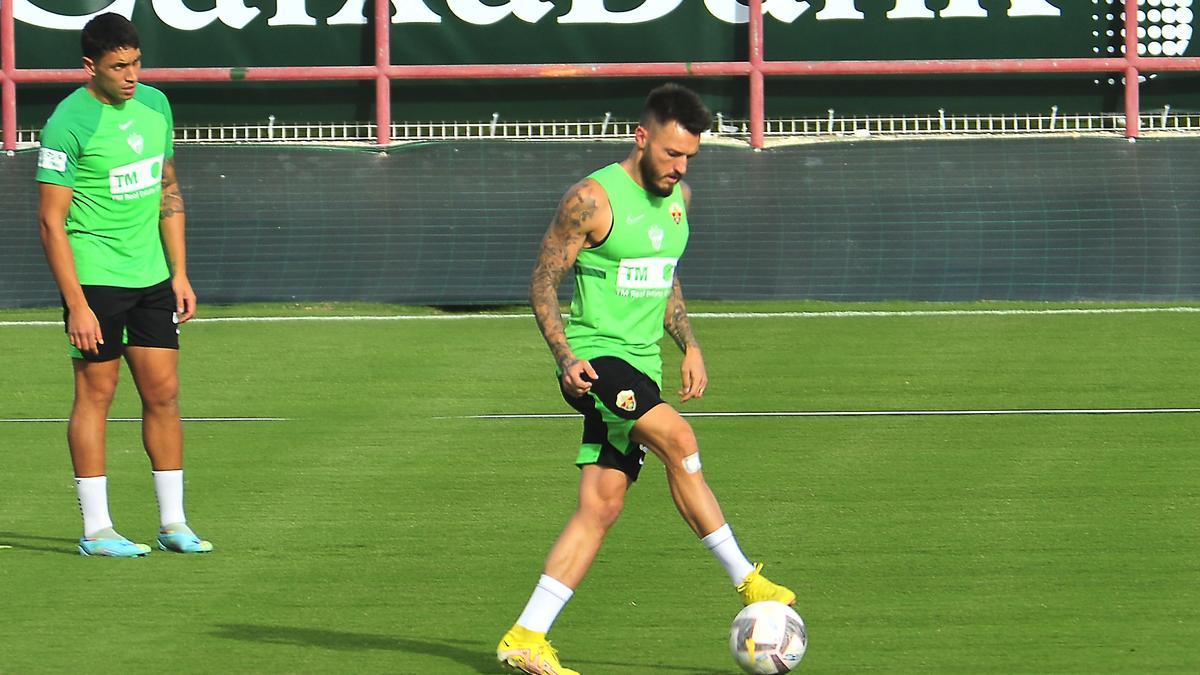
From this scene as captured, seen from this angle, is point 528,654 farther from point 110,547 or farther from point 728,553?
point 110,547

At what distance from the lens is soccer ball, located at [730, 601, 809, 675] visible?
239 inches

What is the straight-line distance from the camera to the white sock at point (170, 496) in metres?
8.38

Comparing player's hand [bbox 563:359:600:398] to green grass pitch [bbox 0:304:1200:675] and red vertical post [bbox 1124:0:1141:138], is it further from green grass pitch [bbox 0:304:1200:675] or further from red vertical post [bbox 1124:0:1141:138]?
red vertical post [bbox 1124:0:1141:138]

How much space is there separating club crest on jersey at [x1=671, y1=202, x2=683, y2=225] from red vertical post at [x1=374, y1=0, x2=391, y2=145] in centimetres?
1299

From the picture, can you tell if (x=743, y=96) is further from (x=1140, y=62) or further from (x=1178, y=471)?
(x=1178, y=471)

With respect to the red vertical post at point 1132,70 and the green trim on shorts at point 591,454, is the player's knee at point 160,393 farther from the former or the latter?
the red vertical post at point 1132,70

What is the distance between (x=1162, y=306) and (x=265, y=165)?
7585mm

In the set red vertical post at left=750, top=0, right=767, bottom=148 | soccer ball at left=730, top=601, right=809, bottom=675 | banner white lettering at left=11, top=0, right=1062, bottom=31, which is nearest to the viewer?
soccer ball at left=730, top=601, right=809, bottom=675

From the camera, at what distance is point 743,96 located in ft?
64.5

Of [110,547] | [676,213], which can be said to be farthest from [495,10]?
[676,213]

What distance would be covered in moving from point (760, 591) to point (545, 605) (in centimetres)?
69

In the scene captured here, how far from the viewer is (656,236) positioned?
6527 millimetres

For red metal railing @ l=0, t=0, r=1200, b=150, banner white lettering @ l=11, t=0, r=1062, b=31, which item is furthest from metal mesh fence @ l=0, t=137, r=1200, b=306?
banner white lettering @ l=11, t=0, r=1062, b=31

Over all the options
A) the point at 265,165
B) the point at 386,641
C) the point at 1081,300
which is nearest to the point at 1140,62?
the point at 1081,300
